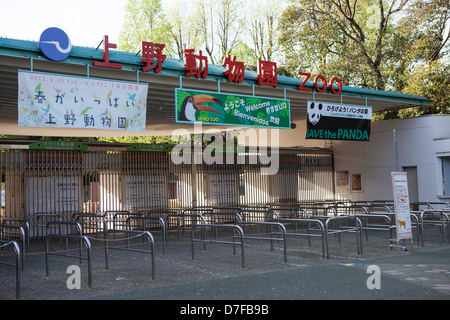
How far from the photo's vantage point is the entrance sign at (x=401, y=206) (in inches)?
400

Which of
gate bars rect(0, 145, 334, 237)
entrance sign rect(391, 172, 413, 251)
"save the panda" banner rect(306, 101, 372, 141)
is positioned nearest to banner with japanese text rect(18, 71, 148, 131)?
gate bars rect(0, 145, 334, 237)

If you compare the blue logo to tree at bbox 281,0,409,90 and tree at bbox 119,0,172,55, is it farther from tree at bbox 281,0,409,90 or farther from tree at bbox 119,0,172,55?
tree at bbox 119,0,172,55

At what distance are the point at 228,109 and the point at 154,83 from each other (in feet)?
6.40

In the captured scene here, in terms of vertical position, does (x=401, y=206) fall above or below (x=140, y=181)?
below

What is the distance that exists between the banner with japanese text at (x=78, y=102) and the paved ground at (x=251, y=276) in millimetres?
2726

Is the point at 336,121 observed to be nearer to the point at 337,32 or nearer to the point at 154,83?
the point at 154,83

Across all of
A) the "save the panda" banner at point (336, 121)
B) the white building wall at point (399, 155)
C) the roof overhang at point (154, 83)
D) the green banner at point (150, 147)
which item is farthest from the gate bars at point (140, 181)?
the "save the panda" banner at point (336, 121)

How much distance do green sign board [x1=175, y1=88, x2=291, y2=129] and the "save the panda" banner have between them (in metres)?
1.08

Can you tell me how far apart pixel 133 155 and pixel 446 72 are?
41.1 ft

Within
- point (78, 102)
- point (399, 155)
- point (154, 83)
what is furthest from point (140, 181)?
point (399, 155)

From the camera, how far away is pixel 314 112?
14055mm

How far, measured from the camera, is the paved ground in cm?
639

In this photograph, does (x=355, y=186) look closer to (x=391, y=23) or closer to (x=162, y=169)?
(x=162, y=169)

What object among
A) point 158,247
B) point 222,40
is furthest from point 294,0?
point 158,247
